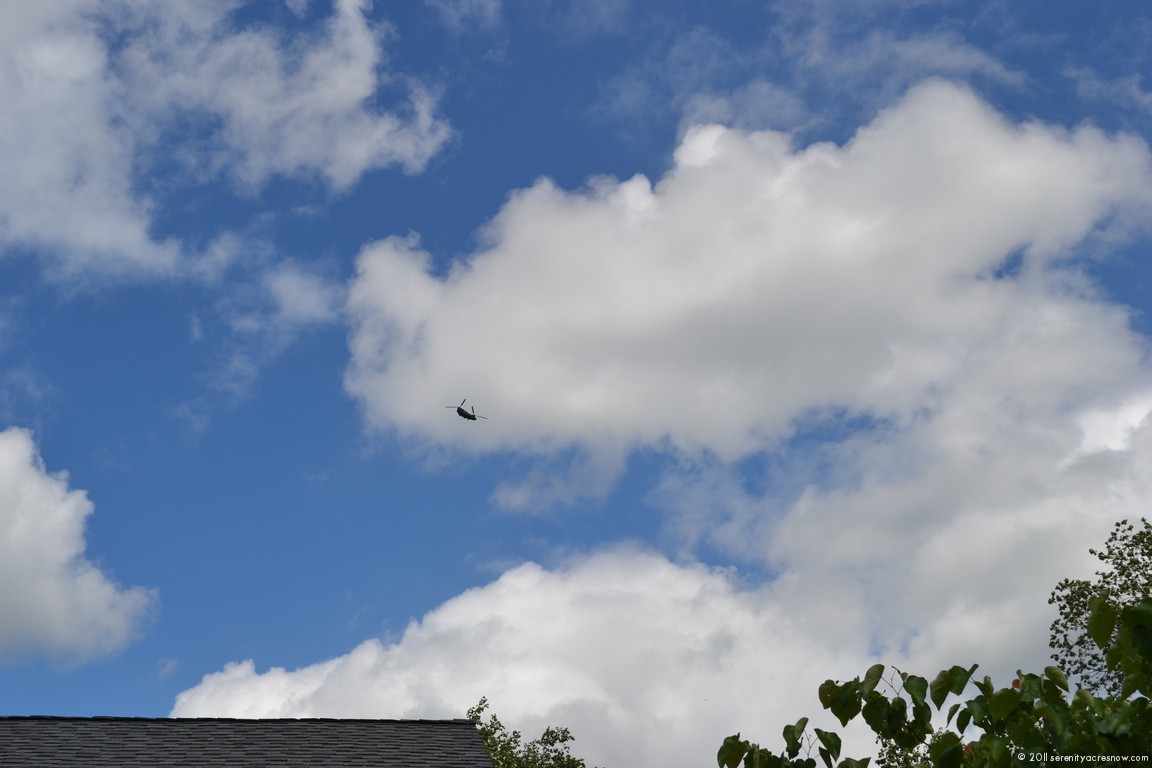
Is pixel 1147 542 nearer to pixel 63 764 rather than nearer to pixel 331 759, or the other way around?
pixel 331 759

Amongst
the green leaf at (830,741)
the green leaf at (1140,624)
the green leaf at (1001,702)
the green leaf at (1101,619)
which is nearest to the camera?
the green leaf at (1140,624)

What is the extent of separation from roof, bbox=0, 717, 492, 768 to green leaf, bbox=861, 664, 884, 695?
54.4 ft

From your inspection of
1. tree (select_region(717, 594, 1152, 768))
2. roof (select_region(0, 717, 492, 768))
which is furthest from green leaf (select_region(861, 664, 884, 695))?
roof (select_region(0, 717, 492, 768))

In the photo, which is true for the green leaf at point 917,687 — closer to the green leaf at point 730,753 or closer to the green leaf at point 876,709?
the green leaf at point 876,709

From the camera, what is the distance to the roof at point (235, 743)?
20.9 meters

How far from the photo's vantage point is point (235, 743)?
71.2 feet

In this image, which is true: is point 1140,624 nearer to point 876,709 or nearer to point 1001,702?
point 1001,702

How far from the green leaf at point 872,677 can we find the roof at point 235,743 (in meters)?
16.6

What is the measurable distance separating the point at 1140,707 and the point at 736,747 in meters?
1.78

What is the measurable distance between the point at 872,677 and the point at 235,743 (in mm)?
18460

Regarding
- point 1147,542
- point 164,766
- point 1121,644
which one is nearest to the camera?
point 1121,644

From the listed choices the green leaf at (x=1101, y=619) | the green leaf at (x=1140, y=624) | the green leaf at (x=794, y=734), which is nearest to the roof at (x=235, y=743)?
the green leaf at (x=794, y=734)

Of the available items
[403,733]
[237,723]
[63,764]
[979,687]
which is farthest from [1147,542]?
[979,687]

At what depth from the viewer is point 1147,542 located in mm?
38906
